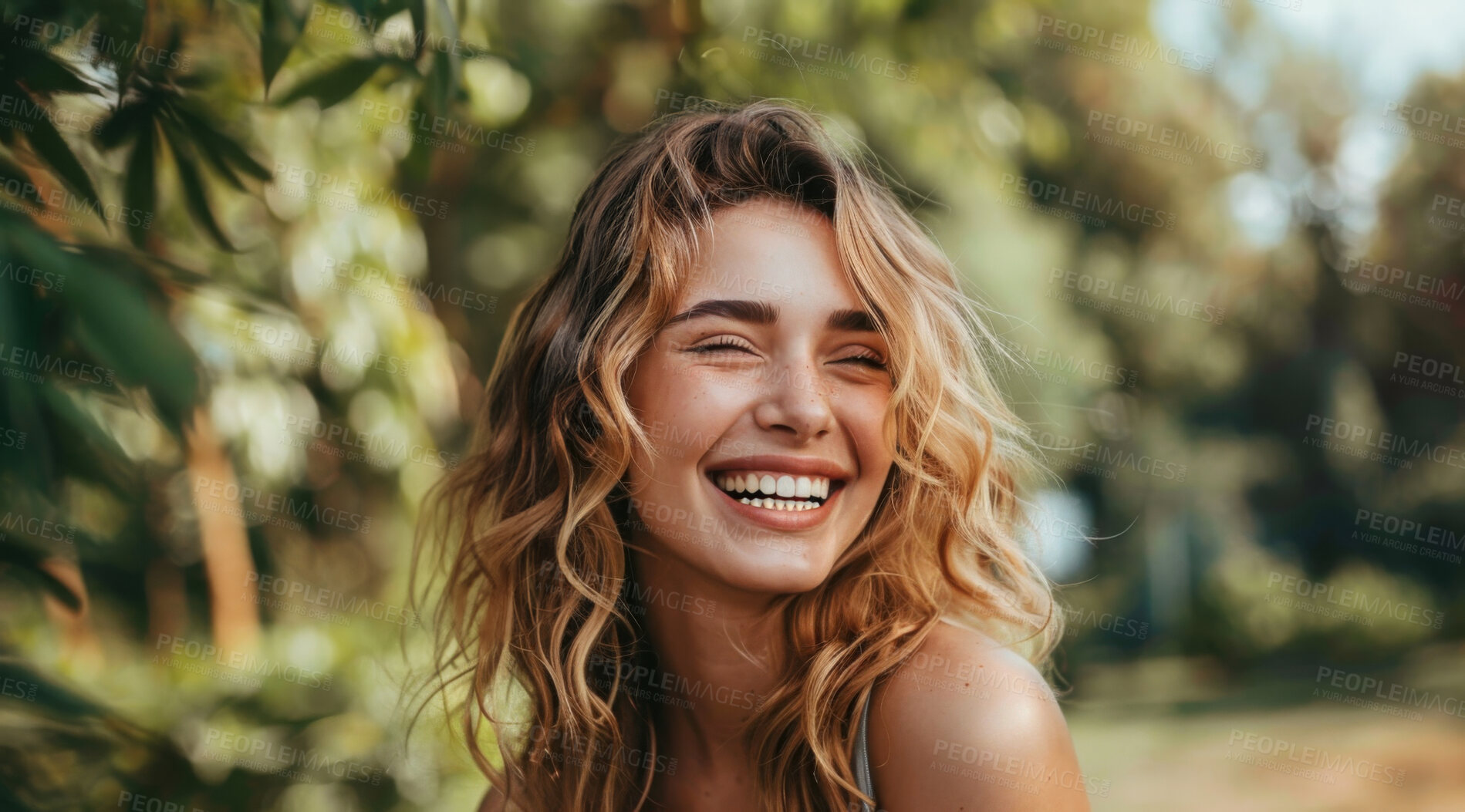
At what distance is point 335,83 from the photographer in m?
2.03

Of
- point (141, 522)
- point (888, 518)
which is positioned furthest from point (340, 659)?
point (888, 518)

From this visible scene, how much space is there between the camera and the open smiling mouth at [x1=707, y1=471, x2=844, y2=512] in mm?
1627

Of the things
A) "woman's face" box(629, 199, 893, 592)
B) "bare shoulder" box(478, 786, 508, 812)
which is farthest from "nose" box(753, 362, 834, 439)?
"bare shoulder" box(478, 786, 508, 812)

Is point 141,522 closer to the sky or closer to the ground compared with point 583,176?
closer to the ground

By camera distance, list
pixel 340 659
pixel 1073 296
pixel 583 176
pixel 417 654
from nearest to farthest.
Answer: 1. pixel 340 659
2. pixel 417 654
3. pixel 583 176
4. pixel 1073 296

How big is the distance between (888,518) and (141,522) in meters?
1.55

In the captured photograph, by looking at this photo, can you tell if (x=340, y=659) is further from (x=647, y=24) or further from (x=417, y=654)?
(x=647, y=24)

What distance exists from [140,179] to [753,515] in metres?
1.27

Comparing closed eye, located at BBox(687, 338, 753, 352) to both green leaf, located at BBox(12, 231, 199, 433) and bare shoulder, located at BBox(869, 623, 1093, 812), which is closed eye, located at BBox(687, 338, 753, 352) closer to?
bare shoulder, located at BBox(869, 623, 1093, 812)

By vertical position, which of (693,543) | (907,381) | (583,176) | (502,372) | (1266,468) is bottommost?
(1266,468)

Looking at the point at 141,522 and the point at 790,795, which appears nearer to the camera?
the point at 790,795

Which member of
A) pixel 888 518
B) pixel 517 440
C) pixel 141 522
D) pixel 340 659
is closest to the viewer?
pixel 888 518

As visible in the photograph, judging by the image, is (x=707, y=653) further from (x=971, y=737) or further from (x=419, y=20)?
(x=419, y=20)

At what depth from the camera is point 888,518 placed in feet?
6.07
